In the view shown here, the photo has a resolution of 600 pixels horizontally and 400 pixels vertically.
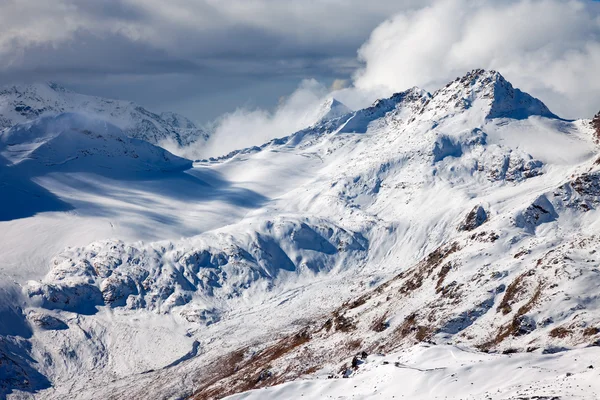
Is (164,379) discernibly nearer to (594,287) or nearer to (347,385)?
(347,385)

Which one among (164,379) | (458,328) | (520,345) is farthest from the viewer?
(164,379)

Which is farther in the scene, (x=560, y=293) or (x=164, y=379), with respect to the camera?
(x=164, y=379)

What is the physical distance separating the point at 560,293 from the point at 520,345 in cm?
1736

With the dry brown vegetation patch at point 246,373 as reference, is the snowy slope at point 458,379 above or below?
above

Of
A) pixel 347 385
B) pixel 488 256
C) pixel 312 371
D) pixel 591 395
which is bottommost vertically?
pixel 312 371

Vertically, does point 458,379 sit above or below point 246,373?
above

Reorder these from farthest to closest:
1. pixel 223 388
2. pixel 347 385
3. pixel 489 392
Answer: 1. pixel 223 388
2. pixel 347 385
3. pixel 489 392

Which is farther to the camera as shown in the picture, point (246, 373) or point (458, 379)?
point (246, 373)

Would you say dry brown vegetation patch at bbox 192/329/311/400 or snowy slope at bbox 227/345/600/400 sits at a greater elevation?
snowy slope at bbox 227/345/600/400

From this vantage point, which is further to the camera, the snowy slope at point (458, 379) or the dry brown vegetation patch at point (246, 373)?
the dry brown vegetation patch at point (246, 373)

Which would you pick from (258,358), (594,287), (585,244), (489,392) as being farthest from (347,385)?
(258,358)

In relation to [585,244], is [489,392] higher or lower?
lower

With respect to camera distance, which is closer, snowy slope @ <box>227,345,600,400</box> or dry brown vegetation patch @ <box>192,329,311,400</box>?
snowy slope @ <box>227,345,600,400</box>

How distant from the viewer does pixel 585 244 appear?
144 metres
